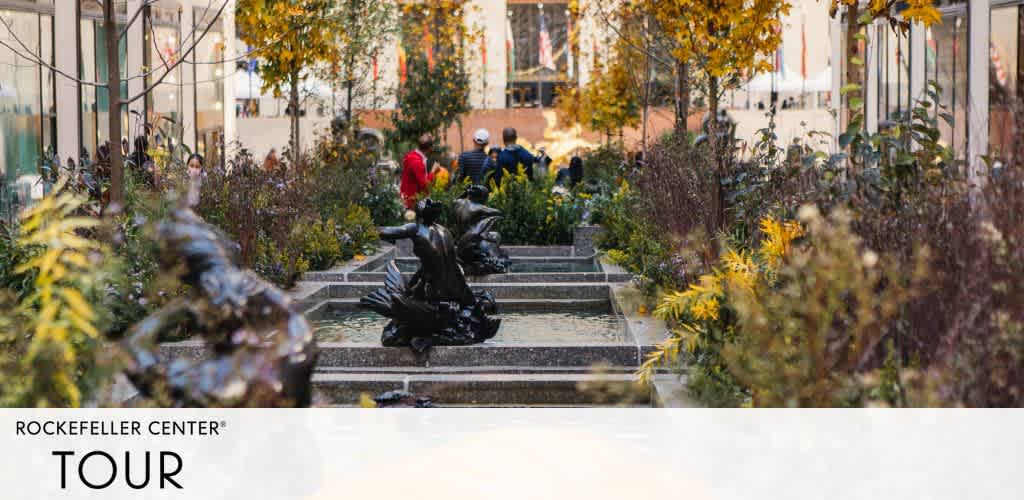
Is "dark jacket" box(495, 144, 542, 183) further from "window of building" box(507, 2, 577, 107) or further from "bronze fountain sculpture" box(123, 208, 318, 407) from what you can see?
"window of building" box(507, 2, 577, 107)

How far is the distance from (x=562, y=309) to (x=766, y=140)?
234 centimetres

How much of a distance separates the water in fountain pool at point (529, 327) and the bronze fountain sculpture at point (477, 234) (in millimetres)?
726

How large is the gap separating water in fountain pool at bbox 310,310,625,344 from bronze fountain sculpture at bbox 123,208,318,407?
4.43 m

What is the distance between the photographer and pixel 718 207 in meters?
9.87

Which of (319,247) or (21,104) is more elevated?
(21,104)

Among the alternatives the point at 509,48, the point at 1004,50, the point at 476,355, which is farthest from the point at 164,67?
the point at 509,48

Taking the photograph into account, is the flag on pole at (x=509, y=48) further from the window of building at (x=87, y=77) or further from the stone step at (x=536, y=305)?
the stone step at (x=536, y=305)

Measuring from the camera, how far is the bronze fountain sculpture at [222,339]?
3.80 metres

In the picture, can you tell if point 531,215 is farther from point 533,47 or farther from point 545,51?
point 533,47

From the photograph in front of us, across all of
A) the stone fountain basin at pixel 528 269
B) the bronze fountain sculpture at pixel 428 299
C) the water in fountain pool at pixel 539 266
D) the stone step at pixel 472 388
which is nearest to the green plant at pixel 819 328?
the stone step at pixel 472 388

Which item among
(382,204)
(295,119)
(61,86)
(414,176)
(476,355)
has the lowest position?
(476,355)

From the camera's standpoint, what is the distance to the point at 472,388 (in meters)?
7.55

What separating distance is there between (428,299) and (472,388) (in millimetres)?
892

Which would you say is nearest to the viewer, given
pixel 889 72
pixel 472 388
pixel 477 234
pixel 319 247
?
pixel 472 388
